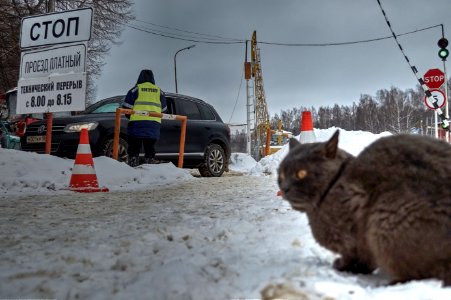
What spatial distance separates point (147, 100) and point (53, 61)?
2.13 metres

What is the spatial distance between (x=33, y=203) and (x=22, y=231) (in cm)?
184

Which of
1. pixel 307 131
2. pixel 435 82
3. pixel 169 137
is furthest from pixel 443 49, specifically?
pixel 307 131

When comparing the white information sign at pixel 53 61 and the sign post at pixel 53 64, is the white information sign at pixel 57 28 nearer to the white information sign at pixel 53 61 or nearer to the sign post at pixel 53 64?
the sign post at pixel 53 64

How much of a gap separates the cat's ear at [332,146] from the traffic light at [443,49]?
13918mm

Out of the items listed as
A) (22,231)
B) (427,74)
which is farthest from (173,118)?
(427,74)

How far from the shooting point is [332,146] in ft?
6.30

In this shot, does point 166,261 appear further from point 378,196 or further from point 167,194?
point 167,194

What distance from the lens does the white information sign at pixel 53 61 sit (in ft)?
27.1

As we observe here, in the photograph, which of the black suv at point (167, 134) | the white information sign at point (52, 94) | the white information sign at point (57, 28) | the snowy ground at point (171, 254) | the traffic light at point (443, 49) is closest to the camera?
the snowy ground at point (171, 254)

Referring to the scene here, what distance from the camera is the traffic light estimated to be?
44.6ft

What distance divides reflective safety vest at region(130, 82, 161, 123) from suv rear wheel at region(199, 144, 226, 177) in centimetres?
249

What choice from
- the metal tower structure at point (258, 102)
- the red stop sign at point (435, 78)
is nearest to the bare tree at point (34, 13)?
the metal tower structure at point (258, 102)

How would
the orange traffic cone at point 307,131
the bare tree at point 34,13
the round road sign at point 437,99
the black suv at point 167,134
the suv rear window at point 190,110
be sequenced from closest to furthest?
1. the orange traffic cone at point 307,131
2. the black suv at point 167,134
3. the suv rear window at point 190,110
4. the round road sign at point 437,99
5. the bare tree at point 34,13

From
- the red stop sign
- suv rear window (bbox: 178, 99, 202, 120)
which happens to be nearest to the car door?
suv rear window (bbox: 178, 99, 202, 120)
